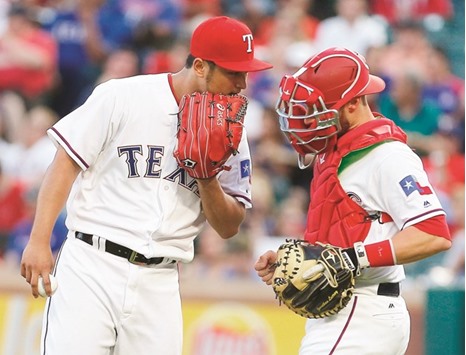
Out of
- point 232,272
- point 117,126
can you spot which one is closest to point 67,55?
point 232,272

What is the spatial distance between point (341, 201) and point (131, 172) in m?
0.95

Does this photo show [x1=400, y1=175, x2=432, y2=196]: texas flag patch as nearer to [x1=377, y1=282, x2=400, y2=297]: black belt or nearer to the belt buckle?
[x1=377, y1=282, x2=400, y2=297]: black belt

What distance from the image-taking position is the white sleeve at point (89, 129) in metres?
4.14

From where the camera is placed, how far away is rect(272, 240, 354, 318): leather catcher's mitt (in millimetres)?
3729

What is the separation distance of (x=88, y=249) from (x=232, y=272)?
3.44 meters

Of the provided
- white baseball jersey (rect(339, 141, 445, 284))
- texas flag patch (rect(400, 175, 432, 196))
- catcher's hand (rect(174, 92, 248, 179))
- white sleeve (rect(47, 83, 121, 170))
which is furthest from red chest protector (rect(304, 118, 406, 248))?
white sleeve (rect(47, 83, 121, 170))

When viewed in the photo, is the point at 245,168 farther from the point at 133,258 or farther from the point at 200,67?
the point at 133,258

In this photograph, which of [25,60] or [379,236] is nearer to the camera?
[379,236]

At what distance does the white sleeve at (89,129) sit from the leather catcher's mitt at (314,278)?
3.07 feet

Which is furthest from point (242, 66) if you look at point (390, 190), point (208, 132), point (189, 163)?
point (390, 190)

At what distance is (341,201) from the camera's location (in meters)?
3.87

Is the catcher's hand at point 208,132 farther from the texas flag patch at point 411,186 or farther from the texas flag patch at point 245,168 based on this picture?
the texas flag patch at point 411,186

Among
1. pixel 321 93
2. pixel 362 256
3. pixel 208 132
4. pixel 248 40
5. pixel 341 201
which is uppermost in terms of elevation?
pixel 248 40

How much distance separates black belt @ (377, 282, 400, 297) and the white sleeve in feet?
4.33
